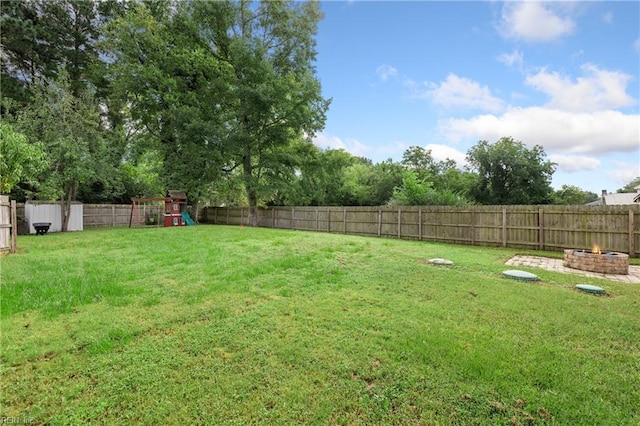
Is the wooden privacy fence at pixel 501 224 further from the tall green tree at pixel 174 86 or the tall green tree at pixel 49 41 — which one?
the tall green tree at pixel 49 41

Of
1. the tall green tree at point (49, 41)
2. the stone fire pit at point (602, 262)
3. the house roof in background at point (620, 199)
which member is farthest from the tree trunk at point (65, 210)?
the house roof in background at point (620, 199)

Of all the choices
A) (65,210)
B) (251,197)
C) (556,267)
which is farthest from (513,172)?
(65,210)

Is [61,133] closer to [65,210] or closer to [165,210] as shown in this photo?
[65,210]

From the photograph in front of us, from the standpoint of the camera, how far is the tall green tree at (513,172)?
70.1 feet

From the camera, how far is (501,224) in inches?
409

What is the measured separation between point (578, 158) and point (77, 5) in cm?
5355

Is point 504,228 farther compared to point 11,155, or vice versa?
point 504,228

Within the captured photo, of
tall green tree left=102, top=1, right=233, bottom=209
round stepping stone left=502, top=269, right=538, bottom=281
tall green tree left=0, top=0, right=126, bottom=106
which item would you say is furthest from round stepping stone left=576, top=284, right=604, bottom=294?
tall green tree left=0, top=0, right=126, bottom=106

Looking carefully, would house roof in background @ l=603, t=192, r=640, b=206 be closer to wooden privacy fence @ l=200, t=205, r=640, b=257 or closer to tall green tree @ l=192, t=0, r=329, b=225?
wooden privacy fence @ l=200, t=205, r=640, b=257

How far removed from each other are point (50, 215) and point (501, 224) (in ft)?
64.8

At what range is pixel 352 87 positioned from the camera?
43.4ft

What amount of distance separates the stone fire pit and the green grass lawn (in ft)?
4.45

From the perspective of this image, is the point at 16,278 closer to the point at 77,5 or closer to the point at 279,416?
the point at 279,416

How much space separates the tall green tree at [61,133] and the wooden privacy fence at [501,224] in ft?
36.1
